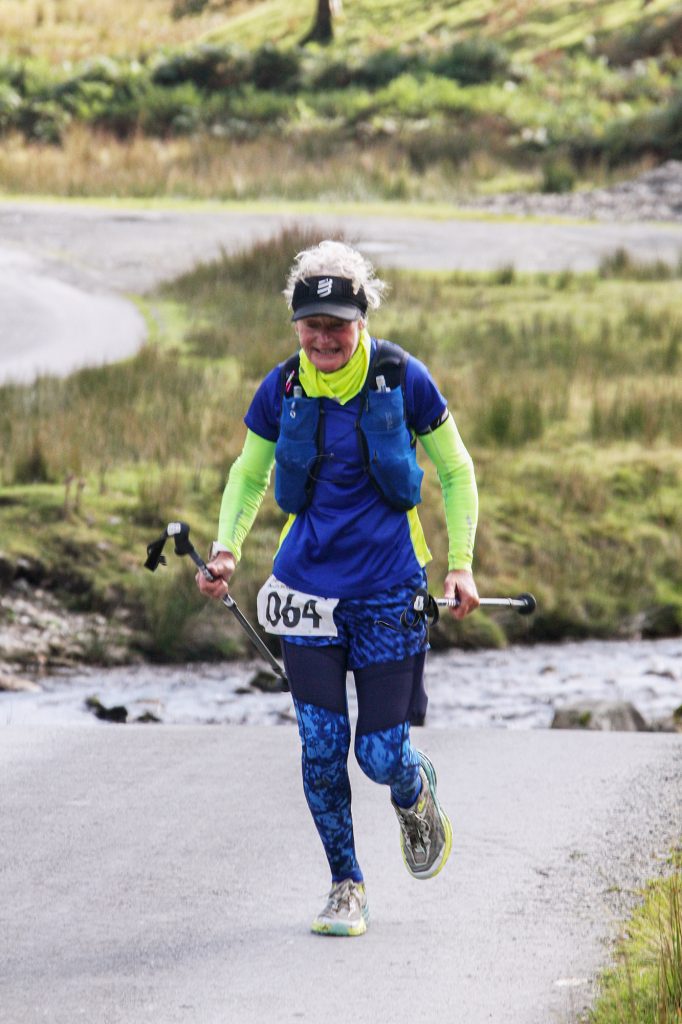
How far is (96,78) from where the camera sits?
23.5m

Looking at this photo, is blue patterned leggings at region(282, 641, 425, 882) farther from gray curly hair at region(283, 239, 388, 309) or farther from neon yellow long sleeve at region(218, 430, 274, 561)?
gray curly hair at region(283, 239, 388, 309)

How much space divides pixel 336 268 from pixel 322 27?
19.4 meters

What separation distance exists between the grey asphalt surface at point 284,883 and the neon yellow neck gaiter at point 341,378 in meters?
1.40

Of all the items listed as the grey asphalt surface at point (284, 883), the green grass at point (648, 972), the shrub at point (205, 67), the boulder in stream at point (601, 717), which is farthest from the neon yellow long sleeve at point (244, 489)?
the shrub at point (205, 67)

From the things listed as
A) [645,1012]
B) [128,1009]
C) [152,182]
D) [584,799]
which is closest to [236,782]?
[584,799]

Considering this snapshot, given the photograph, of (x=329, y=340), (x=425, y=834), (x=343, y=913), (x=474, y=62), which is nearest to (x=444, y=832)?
(x=425, y=834)

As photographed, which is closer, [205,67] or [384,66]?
[205,67]

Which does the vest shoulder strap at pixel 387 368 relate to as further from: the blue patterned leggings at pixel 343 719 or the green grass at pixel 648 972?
the green grass at pixel 648 972

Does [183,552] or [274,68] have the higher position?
[274,68]

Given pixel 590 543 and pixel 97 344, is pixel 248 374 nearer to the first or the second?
pixel 97 344

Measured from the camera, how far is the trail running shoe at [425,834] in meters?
5.10

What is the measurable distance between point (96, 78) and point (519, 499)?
11182mm

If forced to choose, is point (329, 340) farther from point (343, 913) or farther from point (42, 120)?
point (42, 120)

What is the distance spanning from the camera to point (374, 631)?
16.1ft
